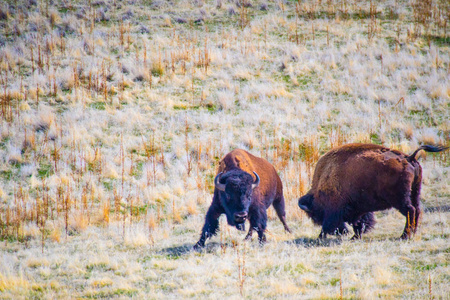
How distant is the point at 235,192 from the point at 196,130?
23.8 feet

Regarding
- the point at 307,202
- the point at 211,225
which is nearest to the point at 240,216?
the point at 211,225

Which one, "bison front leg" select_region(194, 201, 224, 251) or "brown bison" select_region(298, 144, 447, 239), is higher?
"brown bison" select_region(298, 144, 447, 239)

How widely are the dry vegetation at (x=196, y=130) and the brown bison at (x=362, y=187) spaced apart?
42cm

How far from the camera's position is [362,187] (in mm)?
7547

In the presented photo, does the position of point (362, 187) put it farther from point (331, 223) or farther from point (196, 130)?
point (196, 130)

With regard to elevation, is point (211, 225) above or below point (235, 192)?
below

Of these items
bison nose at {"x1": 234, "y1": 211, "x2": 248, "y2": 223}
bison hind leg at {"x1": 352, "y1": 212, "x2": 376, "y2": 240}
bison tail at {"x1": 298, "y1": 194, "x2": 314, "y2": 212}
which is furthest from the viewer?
bison tail at {"x1": 298, "y1": 194, "x2": 314, "y2": 212}

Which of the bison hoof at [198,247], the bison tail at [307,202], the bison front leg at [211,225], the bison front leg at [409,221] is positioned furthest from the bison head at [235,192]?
the bison front leg at [409,221]

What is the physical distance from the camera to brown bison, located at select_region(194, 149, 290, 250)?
7.22m

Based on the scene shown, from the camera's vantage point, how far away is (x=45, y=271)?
658 centimetres

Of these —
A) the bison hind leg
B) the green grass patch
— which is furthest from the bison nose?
the green grass patch

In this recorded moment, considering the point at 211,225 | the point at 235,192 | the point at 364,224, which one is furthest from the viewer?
the point at 364,224

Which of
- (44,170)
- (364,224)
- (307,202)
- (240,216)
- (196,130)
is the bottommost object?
(44,170)

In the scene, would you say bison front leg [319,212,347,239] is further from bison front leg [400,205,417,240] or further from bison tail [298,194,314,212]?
bison front leg [400,205,417,240]
